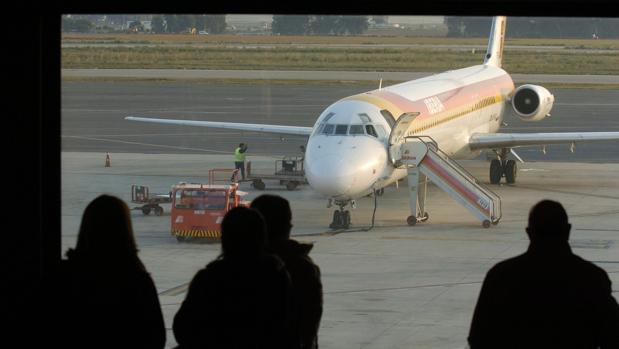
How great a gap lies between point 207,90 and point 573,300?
61.9m

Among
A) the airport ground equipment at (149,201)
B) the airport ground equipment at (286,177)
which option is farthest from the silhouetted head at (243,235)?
the airport ground equipment at (286,177)

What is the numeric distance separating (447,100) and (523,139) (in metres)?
2.33

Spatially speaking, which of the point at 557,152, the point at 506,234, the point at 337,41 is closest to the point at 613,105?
the point at 557,152

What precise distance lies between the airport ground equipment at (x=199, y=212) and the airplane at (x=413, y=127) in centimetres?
192

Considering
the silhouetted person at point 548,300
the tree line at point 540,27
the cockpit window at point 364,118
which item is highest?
the tree line at point 540,27

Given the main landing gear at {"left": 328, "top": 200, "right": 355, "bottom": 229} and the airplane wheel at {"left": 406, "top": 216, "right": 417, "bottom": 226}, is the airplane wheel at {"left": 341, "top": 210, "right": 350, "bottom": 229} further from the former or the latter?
the airplane wheel at {"left": 406, "top": 216, "right": 417, "bottom": 226}

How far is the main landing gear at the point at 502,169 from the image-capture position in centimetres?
3139

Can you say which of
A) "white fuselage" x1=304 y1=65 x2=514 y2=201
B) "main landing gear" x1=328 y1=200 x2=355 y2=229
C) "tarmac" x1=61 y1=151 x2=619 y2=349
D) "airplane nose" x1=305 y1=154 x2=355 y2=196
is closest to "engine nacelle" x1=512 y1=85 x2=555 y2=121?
"white fuselage" x1=304 y1=65 x2=514 y2=201

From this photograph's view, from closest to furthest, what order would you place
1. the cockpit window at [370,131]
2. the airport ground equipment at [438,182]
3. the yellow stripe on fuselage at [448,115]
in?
1. the cockpit window at [370,131]
2. the airport ground equipment at [438,182]
3. the yellow stripe on fuselage at [448,115]

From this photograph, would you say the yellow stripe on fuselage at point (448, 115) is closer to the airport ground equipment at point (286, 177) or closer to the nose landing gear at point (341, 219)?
the nose landing gear at point (341, 219)

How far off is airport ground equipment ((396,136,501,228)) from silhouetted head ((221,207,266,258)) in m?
18.9

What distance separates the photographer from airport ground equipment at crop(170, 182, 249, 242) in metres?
22.7

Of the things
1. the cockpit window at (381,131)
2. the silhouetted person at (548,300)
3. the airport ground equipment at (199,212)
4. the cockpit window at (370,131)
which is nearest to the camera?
the silhouetted person at (548,300)

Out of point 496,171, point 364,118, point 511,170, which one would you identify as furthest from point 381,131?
point 511,170
